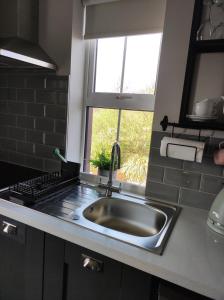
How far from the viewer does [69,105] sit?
1.62 m

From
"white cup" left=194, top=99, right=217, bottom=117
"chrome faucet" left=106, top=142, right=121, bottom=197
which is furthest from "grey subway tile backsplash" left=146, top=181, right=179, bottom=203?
"white cup" left=194, top=99, right=217, bottom=117

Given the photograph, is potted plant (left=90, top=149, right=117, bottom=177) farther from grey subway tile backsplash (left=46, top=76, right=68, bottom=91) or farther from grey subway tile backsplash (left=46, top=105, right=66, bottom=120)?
grey subway tile backsplash (left=46, top=76, right=68, bottom=91)

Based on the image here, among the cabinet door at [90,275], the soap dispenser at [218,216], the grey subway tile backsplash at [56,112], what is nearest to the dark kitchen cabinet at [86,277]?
the cabinet door at [90,275]

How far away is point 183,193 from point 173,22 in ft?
3.16

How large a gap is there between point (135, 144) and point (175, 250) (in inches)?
32.4

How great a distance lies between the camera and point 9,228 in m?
1.14

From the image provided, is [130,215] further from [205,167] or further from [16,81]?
[16,81]

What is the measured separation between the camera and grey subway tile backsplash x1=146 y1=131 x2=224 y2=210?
4.03ft

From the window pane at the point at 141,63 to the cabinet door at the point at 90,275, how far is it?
1066 millimetres

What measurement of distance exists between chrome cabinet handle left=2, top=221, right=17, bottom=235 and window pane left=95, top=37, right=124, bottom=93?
42.1 inches

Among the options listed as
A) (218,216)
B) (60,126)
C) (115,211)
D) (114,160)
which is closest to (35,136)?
(60,126)

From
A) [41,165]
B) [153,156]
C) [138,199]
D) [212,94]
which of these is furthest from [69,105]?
[212,94]

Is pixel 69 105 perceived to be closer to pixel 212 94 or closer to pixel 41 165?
pixel 41 165

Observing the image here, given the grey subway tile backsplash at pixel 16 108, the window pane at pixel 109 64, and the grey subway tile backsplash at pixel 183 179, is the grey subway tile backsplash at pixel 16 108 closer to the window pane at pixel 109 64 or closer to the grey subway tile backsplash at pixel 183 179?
the window pane at pixel 109 64
